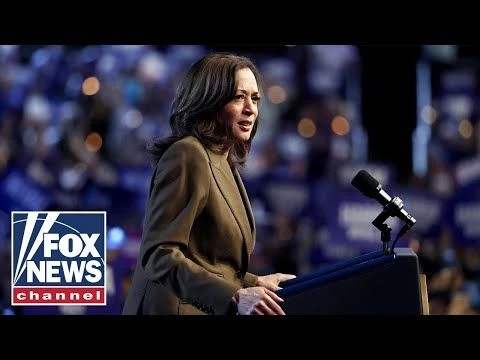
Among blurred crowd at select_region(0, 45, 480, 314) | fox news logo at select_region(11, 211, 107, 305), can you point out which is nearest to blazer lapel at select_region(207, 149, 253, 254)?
fox news logo at select_region(11, 211, 107, 305)

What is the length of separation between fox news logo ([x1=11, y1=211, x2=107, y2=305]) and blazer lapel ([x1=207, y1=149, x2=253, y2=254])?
1.42 meters

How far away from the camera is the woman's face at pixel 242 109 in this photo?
2609 mm

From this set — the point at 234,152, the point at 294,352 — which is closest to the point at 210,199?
the point at 234,152

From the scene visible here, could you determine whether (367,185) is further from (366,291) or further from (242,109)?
(242,109)

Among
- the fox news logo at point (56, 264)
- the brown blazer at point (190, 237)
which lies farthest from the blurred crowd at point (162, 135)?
the brown blazer at point (190, 237)

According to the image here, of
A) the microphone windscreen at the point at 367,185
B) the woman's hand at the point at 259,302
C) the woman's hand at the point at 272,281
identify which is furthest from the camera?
the woman's hand at the point at 272,281

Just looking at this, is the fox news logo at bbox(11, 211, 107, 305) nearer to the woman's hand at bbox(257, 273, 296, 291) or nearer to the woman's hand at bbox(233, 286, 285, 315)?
the woman's hand at bbox(257, 273, 296, 291)

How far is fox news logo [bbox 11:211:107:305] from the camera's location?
3844 mm

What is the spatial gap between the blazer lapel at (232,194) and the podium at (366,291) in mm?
274

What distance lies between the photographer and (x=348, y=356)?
342 cm

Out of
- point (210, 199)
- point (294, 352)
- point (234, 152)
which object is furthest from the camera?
point (294, 352)

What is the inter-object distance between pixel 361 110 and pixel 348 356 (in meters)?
1.72

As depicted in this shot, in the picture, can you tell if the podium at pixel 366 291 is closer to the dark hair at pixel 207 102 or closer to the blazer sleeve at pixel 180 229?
the blazer sleeve at pixel 180 229

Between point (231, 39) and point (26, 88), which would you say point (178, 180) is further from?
point (26, 88)
